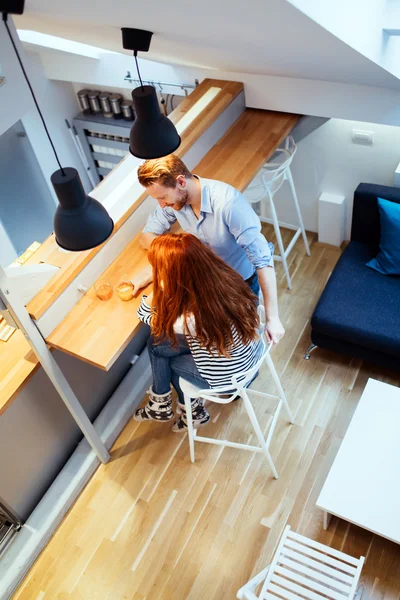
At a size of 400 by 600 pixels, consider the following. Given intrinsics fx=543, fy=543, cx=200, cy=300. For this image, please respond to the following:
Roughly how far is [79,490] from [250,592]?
118cm

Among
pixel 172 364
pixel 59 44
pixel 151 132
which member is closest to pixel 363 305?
pixel 172 364

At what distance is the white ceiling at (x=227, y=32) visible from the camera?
1.74 meters

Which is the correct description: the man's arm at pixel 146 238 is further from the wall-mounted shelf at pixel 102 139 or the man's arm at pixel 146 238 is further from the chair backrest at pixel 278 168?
the wall-mounted shelf at pixel 102 139

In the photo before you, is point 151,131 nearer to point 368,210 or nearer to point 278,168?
point 278,168

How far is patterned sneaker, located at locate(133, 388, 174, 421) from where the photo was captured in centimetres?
290

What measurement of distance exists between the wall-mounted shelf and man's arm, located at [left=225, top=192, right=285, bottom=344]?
1.87 metres

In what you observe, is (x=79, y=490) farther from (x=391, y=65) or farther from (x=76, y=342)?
(x=391, y=65)

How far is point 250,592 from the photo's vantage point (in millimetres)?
2074

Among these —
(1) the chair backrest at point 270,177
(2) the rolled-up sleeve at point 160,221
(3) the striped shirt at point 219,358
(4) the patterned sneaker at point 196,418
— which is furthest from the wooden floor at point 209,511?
(2) the rolled-up sleeve at point 160,221

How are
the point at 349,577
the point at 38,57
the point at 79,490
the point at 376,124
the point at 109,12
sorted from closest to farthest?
the point at 109,12 → the point at 349,577 → the point at 79,490 → the point at 376,124 → the point at 38,57

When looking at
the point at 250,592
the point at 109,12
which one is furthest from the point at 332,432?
the point at 109,12

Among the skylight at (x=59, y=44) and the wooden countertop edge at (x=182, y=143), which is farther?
the skylight at (x=59, y=44)

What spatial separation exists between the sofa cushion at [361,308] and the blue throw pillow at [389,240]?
0.05 metres

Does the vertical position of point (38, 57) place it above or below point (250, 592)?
above
